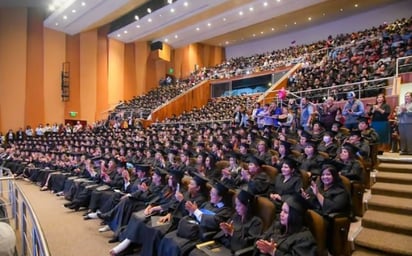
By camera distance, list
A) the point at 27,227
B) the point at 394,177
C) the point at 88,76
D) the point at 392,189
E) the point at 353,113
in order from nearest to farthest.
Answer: the point at 392,189, the point at 394,177, the point at 27,227, the point at 353,113, the point at 88,76

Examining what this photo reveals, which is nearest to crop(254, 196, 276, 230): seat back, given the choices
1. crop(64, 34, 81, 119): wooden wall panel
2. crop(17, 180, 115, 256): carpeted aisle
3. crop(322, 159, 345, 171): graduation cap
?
crop(322, 159, 345, 171): graduation cap

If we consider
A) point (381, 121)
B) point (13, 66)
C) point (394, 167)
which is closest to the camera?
point (394, 167)

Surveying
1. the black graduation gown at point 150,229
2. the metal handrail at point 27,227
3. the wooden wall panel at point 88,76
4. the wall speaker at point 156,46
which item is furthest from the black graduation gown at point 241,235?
the wall speaker at point 156,46

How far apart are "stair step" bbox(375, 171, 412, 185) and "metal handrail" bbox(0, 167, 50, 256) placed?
4.46 metres

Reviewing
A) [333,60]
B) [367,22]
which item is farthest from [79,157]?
[367,22]

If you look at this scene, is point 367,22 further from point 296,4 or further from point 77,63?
point 77,63

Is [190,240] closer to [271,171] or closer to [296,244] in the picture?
[296,244]

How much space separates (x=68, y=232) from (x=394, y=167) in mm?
5148

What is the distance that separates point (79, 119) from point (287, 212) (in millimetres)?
17893

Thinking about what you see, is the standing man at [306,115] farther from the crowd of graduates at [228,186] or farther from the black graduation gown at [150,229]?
the black graduation gown at [150,229]

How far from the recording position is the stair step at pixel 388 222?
3.49 m

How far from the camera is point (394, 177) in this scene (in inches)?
184

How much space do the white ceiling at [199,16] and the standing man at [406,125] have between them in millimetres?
12293

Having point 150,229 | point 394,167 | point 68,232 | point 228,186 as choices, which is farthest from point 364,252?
point 68,232
